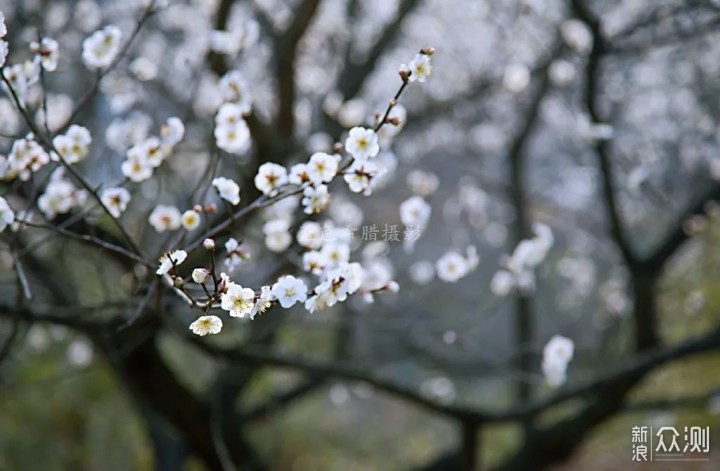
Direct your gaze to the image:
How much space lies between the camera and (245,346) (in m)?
2.78

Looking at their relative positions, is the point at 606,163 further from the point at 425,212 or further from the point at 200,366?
the point at 200,366

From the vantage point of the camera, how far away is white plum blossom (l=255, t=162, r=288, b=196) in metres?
1.43

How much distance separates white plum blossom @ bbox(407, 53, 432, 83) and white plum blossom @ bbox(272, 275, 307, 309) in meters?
0.40

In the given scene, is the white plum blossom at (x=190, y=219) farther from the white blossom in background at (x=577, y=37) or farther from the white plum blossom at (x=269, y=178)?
the white blossom in background at (x=577, y=37)

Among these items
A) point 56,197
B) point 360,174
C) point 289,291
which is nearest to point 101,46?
point 56,197

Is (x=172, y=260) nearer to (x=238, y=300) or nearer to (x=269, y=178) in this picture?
(x=238, y=300)

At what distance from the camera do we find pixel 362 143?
4.18ft

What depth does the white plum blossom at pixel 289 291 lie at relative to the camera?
1176 millimetres

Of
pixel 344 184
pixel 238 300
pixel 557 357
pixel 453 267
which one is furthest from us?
pixel 344 184

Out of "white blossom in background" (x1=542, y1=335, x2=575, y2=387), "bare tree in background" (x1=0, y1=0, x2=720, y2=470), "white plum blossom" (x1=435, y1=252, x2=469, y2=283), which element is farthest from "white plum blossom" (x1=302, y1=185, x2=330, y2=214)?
"white blossom in background" (x1=542, y1=335, x2=575, y2=387)

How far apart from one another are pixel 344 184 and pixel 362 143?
7.89 ft

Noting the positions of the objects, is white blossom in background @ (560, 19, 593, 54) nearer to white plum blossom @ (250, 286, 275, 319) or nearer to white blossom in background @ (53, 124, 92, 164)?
white blossom in background @ (53, 124, 92, 164)

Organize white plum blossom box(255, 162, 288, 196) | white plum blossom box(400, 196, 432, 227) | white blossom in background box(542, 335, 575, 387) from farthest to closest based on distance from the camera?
white blossom in background box(542, 335, 575, 387)
white plum blossom box(400, 196, 432, 227)
white plum blossom box(255, 162, 288, 196)

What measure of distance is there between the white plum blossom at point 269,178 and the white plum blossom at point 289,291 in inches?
11.0
